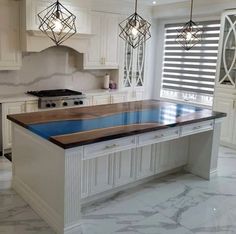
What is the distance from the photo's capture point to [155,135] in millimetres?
3189

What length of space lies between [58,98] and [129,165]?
2025 millimetres

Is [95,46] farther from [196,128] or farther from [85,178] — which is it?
[85,178]

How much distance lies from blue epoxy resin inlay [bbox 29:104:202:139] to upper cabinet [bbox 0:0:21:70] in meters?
2.14

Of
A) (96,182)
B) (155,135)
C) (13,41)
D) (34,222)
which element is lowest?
(34,222)

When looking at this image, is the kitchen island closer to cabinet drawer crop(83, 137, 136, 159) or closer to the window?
cabinet drawer crop(83, 137, 136, 159)

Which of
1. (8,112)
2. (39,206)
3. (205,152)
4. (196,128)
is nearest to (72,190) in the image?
(39,206)

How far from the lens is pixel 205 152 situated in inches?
160

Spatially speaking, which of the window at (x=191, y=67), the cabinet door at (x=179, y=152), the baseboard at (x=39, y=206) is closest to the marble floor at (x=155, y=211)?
the baseboard at (x=39, y=206)

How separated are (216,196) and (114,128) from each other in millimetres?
1563

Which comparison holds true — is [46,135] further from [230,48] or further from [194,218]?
[230,48]

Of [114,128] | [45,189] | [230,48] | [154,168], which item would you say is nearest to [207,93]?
[230,48]

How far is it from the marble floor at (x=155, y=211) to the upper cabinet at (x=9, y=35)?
174 cm

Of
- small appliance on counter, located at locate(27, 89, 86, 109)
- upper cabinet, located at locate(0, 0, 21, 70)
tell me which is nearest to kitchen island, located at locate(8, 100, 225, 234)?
small appliance on counter, located at locate(27, 89, 86, 109)

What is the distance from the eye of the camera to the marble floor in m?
2.84
